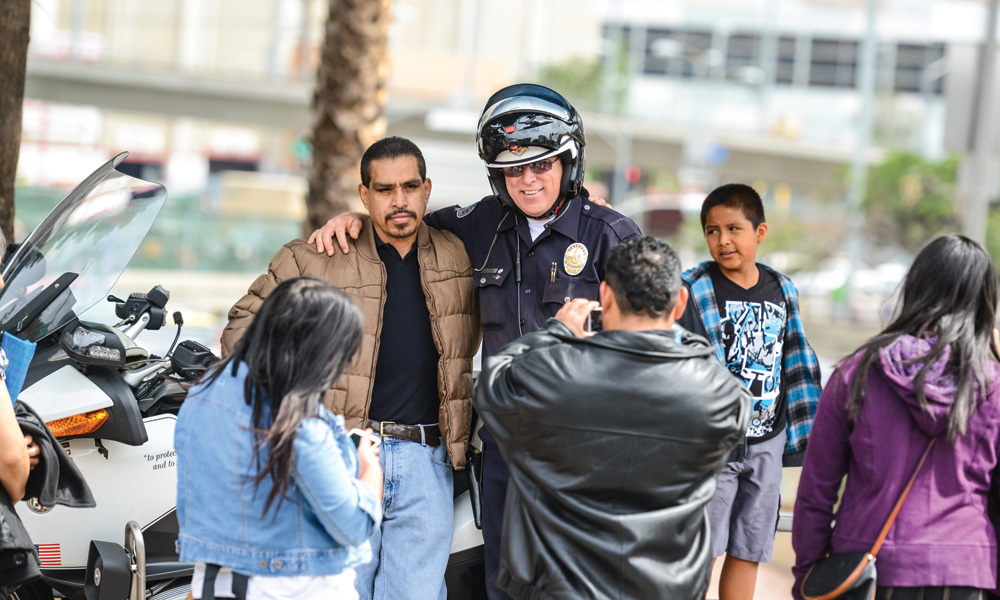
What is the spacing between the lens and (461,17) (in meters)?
68.8

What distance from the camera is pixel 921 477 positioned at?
8.58 feet

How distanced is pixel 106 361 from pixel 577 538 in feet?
5.28

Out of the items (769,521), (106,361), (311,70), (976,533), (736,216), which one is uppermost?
(311,70)

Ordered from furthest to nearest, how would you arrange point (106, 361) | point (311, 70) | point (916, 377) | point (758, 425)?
point (311, 70), point (758, 425), point (106, 361), point (916, 377)

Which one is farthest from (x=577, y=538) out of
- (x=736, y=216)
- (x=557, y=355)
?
(x=736, y=216)

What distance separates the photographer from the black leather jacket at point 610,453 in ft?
8.04

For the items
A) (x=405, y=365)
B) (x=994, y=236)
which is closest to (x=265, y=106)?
(x=994, y=236)

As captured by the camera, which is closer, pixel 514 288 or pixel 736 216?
pixel 514 288

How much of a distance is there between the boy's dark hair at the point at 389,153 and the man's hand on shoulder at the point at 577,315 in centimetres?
89

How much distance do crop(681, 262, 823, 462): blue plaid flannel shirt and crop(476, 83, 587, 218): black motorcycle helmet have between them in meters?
0.63

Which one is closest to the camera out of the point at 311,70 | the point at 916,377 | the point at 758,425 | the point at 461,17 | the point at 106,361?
the point at 916,377

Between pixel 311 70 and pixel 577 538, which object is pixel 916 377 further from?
pixel 311 70

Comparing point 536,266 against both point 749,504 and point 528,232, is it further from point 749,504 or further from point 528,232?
point 749,504

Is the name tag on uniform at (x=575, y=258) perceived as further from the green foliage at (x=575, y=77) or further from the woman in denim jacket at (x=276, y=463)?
the green foliage at (x=575, y=77)
